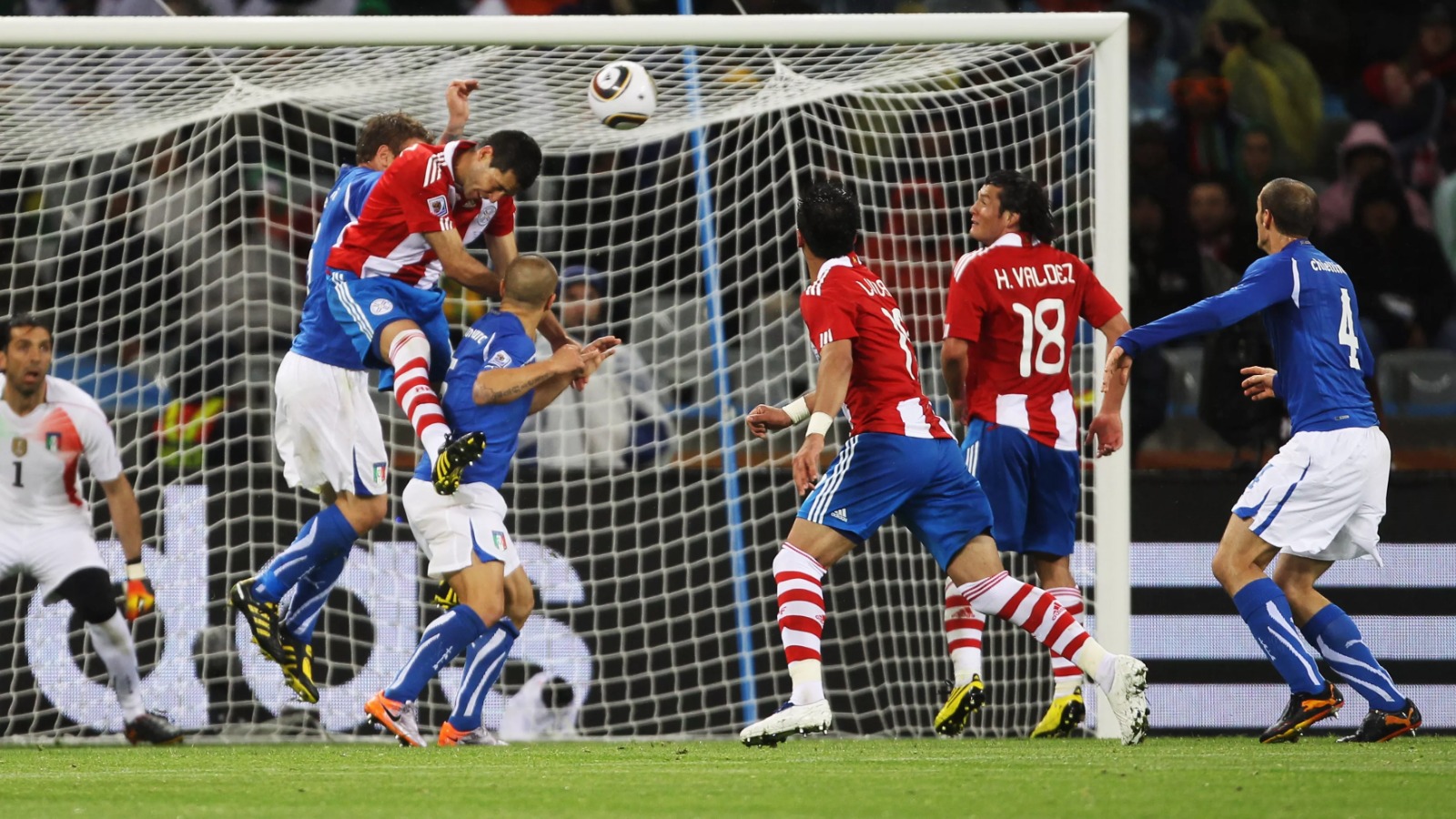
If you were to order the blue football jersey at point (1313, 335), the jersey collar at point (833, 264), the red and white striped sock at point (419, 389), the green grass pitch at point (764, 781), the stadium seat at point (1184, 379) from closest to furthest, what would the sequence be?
the green grass pitch at point (764, 781) < the jersey collar at point (833, 264) < the blue football jersey at point (1313, 335) < the red and white striped sock at point (419, 389) < the stadium seat at point (1184, 379)

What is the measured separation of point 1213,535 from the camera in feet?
23.2

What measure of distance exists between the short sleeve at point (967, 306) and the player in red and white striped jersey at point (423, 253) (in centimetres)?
141

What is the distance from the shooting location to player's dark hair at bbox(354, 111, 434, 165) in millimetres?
6625

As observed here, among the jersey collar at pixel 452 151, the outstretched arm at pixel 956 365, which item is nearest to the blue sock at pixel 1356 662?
the outstretched arm at pixel 956 365

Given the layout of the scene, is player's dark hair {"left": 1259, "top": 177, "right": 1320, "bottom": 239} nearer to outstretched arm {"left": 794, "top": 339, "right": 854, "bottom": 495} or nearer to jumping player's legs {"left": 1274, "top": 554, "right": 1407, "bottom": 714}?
jumping player's legs {"left": 1274, "top": 554, "right": 1407, "bottom": 714}

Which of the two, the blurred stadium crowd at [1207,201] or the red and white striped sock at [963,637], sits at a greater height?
the blurred stadium crowd at [1207,201]

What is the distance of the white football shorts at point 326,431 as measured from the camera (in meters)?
6.43

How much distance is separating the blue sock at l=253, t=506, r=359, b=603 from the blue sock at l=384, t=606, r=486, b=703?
2.16ft

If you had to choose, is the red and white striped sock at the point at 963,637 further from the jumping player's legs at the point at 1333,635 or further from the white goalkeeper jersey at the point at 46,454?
the white goalkeeper jersey at the point at 46,454

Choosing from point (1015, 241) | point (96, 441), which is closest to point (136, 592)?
point (96, 441)

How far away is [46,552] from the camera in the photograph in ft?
21.7

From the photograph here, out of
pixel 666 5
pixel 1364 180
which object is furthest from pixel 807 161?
pixel 1364 180

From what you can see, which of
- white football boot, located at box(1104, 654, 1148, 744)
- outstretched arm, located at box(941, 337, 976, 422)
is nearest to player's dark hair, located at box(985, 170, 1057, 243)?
outstretched arm, located at box(941, 337, 976, 422)

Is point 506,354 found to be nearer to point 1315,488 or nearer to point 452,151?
point 452,151
